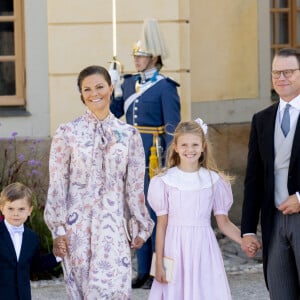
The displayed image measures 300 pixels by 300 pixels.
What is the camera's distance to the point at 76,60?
9.72m

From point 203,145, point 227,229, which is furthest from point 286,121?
point 227,229

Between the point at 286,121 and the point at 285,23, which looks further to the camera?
the point at 285,23

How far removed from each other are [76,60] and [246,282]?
8.05ft

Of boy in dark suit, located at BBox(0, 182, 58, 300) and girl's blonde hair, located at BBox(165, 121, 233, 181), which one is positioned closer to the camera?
boy in dark suit, located at BBox(0, 182, 58, 300)

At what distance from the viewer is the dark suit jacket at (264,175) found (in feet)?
18.9

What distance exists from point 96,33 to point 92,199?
13.2ft

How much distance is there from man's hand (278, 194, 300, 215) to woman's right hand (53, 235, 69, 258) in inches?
43.6

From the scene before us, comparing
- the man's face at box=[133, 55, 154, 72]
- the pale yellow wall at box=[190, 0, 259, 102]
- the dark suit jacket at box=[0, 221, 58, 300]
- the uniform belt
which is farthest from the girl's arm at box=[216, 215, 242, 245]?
the pale yellow wall at box=[190, 0, 259, 102]

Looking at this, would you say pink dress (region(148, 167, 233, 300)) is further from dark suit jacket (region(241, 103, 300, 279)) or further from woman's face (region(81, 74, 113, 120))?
woman's face (region(81, 74, 113, 120))

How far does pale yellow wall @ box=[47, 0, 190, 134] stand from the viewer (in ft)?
31.8

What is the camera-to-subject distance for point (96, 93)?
5902 millimetres

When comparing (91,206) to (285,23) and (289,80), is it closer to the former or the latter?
(289,80)

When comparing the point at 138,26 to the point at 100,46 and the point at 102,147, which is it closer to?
the point at 100,46

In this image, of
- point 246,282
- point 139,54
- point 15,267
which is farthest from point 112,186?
point 246,282
